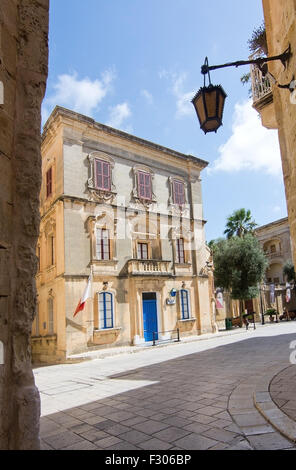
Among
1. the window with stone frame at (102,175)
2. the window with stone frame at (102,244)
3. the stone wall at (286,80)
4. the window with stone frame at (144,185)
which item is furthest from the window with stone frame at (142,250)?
the stone wall at (286,80)

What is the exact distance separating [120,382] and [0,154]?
6.76 metres

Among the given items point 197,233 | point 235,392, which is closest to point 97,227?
point 197,233

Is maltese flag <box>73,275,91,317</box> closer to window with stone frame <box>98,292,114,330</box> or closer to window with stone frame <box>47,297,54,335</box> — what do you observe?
window with stone frame <box>98,292,114,330</box>

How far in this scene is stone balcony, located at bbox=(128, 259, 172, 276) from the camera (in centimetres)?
1672

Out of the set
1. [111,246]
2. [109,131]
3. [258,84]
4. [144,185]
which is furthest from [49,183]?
[258,84]

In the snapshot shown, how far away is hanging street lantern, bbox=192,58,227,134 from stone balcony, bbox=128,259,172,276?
12.3 metres

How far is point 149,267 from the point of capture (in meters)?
17.5

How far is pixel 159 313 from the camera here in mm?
17719

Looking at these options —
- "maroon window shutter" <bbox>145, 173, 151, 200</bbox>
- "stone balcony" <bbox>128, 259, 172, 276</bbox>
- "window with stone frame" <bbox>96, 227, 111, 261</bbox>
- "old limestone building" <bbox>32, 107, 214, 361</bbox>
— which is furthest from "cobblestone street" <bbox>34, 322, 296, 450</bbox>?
"maroon window shutter" <bbox>145, 173, 151, 200</bbox>

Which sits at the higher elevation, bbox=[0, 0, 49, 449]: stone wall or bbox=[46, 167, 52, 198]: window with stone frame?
bbox=[46, 167, 52, 198]: window with stone frame

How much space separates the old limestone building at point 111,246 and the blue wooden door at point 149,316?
0.05 metres

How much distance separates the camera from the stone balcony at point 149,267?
16.7 meters

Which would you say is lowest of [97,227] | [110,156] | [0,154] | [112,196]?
[0,154]

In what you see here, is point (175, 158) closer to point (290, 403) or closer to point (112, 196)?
point (112, 196)
